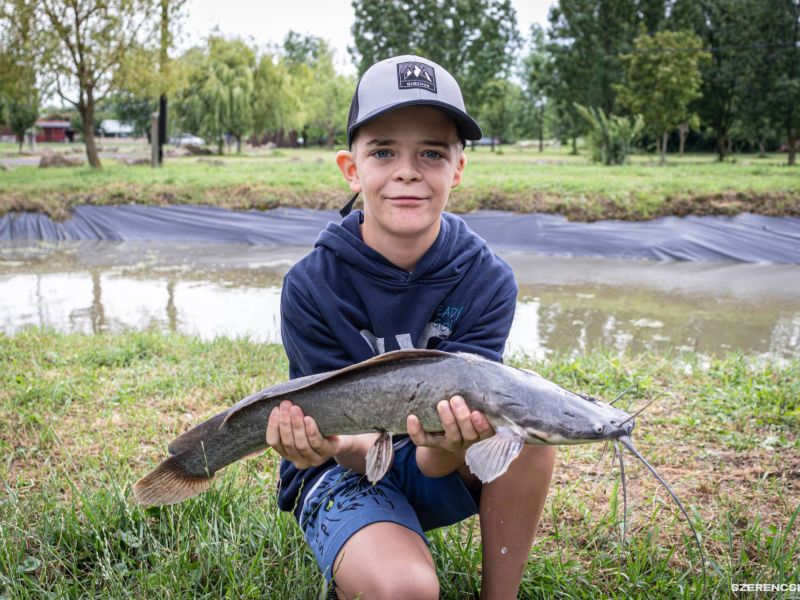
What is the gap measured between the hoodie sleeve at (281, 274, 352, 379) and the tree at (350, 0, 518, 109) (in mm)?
33498

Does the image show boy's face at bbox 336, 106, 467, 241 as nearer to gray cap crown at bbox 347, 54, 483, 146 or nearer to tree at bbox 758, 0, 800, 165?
gray cap crown at bbox 347, 54, 483, 146

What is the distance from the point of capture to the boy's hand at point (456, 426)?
1.58 metres

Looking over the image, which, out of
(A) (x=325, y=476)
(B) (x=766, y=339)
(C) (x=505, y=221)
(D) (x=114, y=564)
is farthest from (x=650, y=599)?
(C) (x=505, y=221)

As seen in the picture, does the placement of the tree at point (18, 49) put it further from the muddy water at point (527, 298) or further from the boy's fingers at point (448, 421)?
the boy's fingers at point (448, 421)

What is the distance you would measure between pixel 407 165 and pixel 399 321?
→ 1.46 ft

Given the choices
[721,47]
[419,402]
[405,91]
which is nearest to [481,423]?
[419,402]

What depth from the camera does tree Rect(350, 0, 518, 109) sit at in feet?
113

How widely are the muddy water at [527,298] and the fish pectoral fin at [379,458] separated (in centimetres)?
333

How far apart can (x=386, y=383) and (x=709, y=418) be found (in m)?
2.28

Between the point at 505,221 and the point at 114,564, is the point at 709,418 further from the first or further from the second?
the point at 505,221

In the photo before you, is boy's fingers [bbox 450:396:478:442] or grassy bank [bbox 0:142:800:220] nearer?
boy's fingers [bbox 450:396:478:442]

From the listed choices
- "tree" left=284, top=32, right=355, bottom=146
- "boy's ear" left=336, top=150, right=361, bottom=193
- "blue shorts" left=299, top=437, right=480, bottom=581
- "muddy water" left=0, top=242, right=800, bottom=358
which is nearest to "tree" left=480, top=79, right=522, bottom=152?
"tree" left=284, top=32, right=355, bottom=146

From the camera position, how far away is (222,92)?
2806 cm

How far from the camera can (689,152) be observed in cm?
3525
